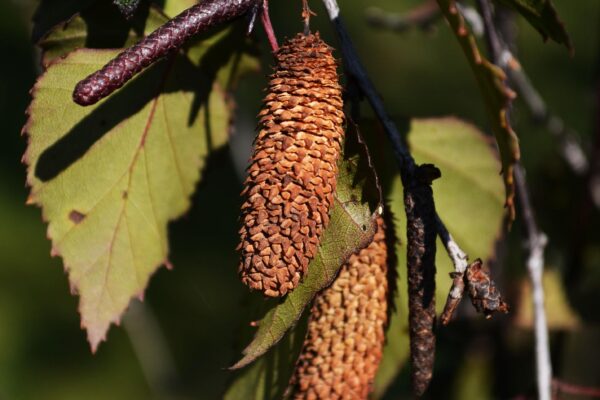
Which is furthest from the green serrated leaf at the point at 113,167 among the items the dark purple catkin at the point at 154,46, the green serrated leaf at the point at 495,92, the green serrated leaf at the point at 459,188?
the green serrated leaf at the point at 495,92

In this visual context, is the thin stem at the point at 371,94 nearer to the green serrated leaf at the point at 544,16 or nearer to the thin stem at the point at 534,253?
the green serrated leaf at the point at 544,16

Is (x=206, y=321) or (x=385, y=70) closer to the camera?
(x=206, y=321)

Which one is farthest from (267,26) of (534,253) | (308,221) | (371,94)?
(534,253)

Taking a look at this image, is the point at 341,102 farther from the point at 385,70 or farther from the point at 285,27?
the point at 385,70

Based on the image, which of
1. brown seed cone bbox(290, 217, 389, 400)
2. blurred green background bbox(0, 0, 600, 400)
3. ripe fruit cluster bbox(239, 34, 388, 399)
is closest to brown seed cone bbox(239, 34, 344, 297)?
ripe fruit cluster bbox(239, 34, 388, 399)

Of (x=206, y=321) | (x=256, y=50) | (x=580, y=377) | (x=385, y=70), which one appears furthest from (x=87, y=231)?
(x=385, y=70)
